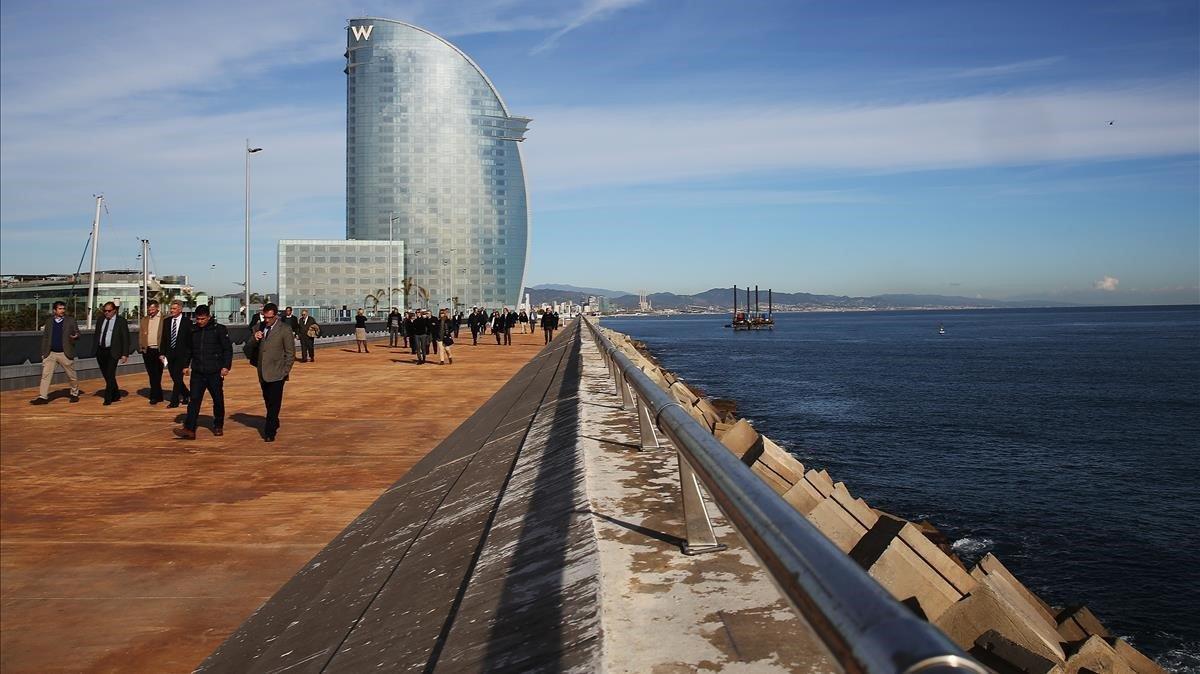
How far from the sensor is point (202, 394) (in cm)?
1229

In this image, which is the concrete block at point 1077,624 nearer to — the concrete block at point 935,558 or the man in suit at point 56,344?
the concrete block at point 935,558

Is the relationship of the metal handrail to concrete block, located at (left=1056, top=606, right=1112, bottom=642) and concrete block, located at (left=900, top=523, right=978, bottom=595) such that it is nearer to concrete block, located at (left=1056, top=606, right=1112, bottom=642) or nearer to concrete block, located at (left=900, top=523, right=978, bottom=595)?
concrete block, located at (left=900, top=523, right=978, bottom=595)

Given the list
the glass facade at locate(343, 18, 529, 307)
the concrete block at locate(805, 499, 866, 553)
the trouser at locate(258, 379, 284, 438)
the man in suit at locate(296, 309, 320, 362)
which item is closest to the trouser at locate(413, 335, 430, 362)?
the man in suit at locate(296, 309, 320, 362)

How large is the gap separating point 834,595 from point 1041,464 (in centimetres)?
2221

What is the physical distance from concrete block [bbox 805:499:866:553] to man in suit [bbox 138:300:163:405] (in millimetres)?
13524

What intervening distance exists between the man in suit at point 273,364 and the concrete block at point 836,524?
848cm

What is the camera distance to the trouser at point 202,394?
39.2 ft

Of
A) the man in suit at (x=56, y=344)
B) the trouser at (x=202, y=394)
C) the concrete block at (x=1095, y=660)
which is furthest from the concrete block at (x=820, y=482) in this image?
the man in suit at (x=56, y=344)

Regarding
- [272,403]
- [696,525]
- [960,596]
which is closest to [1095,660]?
[960,596]

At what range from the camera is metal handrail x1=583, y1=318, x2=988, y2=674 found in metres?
1.09

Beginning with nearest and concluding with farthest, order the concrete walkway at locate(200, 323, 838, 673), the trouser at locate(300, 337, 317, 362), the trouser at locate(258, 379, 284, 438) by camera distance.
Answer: the concrete walkway at locate(200, 323, 838, 673), the trouser at locate(258, 379, 284, 438), the trouser at locate(300, 337, 317, 362)

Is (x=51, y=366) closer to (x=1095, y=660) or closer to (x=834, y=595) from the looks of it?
(x=1095, y=660)

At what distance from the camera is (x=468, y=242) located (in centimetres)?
18738

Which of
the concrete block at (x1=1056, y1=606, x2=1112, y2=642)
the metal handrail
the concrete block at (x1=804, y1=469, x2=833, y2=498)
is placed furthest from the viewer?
the concrete block at (x1=1056, y1=606, x2=1112, y2=642)
